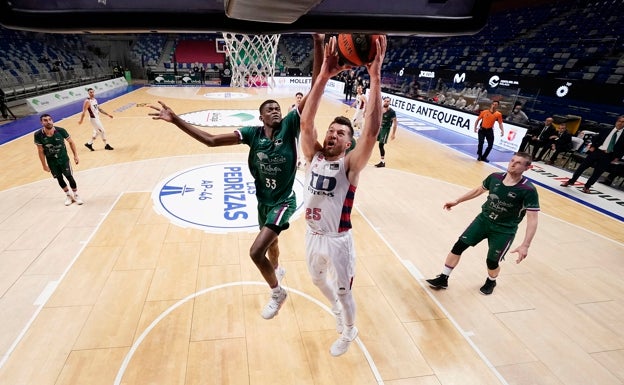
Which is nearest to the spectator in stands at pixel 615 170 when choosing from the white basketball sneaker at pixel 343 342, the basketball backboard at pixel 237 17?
the white basketball sneaker at pixel 343 342

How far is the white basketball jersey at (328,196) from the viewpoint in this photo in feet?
9.86

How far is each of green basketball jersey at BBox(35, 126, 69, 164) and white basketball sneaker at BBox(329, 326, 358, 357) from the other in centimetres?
609

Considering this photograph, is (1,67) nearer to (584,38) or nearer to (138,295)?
(138,295)

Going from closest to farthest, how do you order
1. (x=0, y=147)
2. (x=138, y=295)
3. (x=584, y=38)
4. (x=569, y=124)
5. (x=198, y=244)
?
(x=138, y=295) < (x=198, y=244) < (x=0, y=147) < (x=569, y=124) < (x=584, y=38)

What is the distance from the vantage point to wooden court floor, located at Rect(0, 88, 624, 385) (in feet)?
11.2

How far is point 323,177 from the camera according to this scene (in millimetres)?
3021

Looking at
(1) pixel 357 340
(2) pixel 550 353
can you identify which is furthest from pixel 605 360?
(1) pixel 357 340

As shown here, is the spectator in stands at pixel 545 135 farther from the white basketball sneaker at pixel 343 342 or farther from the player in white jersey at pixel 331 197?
the white basketball sneaker at pixel 343 342

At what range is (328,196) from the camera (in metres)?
3.04

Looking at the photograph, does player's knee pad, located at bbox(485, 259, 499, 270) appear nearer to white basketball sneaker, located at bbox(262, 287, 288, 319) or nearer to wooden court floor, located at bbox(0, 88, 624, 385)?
wooden court floor, located at bbox(0, 88, 624, 385)

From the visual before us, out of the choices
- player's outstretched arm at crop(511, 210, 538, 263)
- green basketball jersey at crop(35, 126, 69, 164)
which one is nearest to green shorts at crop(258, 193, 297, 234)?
player's outstretched arm at crop(511, 210, 538, 263)

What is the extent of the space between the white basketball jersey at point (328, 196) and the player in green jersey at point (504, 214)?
7.19 feet

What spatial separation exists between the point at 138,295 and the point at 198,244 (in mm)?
1347

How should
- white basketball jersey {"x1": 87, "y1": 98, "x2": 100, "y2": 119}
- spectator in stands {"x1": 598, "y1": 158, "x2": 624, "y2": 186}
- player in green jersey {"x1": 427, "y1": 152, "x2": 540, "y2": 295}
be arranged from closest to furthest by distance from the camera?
1. player in green jersey {"x1": 427, "y1": 152, "x2": 540, "y2": 295}
2. spectator in stands {"x1": 598, "y1": 158, "x2": 624, "y2": 186}
3. white basketball jersey {"x1": 87, "y1": 98, "x2": 100, "y2": 119}
